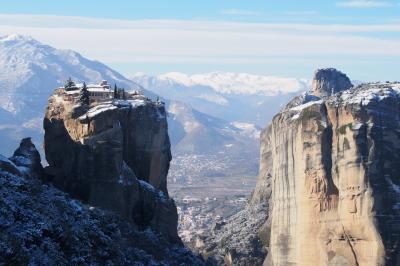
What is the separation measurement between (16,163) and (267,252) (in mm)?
58478

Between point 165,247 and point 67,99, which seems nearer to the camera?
point 165,247

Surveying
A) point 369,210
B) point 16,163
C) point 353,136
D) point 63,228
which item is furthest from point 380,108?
point 63,228

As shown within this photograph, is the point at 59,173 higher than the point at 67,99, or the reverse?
the point at 67,99

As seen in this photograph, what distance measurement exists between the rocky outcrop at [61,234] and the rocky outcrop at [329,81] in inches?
3777

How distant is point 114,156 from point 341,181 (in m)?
38.1

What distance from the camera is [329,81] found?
166125 millimetres

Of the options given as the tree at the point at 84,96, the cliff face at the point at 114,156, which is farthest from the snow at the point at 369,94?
the tree at the point at 84,96

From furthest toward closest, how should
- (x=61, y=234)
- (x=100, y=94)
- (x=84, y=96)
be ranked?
(x=100, y=94)
(x=84, y=96)
(x=61, y=234)

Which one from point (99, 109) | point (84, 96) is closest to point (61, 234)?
point (99, 109)

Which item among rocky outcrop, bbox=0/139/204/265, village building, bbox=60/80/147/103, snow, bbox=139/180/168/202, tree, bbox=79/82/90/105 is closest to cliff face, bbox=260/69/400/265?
village building, bbox=60/80/147/103

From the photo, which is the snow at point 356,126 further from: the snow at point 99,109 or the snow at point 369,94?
the snow at point 99,109

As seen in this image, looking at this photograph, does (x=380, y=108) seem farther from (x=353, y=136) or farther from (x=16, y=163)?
(x=16, y=163)

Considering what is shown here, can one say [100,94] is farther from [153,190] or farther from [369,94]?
[369,94]

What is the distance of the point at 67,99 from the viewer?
3214 inches
